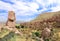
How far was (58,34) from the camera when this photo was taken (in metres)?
27.9

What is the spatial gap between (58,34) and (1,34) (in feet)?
32.8

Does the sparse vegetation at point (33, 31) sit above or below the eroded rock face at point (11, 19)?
below

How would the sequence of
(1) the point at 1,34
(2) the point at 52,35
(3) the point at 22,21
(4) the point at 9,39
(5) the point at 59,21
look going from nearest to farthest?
(4) the point at 9,39, (1) the point at 1,34, (2) the point at 52,35, (3) the point at 22,21, (5) the point at 59,21

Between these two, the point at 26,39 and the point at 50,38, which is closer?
the point at 26,39

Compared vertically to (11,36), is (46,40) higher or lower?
lower

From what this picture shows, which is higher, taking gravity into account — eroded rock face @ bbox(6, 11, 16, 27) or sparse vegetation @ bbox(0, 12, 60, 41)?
eroded rock face @ bbox(6, 11, 16, 27)

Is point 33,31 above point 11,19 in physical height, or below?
below

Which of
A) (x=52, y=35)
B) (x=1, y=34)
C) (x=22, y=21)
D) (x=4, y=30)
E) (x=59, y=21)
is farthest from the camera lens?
(x=59, y=21)

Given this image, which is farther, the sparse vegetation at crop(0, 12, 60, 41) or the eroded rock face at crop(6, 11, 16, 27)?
the eroded rock face at crop(6, 11, 16, 27)

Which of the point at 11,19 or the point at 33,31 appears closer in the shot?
the point at 11,19

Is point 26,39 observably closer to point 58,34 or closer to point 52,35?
point 52,35

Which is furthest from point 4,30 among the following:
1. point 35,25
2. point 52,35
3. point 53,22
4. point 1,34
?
point 53,22

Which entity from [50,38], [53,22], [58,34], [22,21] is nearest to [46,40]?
[50,38]

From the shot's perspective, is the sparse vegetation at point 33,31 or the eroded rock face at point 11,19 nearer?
the sparse vegetation at point 33,31
